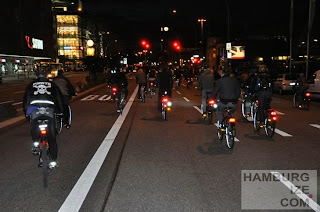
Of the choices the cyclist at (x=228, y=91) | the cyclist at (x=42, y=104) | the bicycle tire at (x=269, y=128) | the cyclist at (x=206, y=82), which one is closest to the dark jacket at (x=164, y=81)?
the cyclist at (x=206, y=82)

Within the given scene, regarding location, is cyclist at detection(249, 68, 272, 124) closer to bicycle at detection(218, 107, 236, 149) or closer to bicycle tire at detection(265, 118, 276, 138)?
bicycle tire at detection(265, 118, 276, 138)

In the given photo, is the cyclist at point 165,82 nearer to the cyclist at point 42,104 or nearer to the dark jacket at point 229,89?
the dark jacket at point 229,89

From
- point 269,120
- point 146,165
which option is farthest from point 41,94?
point 269,120

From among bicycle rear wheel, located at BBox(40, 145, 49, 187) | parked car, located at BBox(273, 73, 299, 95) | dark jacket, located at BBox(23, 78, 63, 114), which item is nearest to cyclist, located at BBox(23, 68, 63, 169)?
dark jacket, located at BBox(23, 78, 63, 114)

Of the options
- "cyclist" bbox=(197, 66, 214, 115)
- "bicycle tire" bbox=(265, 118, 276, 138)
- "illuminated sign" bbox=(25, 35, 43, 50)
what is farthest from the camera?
"illuminated sign" bbox=(25, 35, 43, 50)

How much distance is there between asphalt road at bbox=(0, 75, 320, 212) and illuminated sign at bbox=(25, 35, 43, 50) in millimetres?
65973

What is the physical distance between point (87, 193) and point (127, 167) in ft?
4.92

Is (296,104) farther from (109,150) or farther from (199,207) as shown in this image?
(199,207)

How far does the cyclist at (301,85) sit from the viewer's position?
52.2 ft

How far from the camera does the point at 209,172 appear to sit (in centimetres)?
617

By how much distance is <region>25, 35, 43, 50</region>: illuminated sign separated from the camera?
71812 millimetres

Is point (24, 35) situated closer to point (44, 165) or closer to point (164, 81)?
point (164, 81)

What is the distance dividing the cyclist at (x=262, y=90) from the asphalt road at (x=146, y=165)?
0.77m

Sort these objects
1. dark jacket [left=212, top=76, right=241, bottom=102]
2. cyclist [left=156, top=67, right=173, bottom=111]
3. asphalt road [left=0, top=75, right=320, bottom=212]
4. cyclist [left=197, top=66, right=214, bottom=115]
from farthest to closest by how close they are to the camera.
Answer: cyclist [left=156, top=67, right=173, bottom=111] → cyclist [left=197, top=66, right=214, bottom=115] → dark jacket [left=212, top=76, right=241, bottom=102] → asphalt road [left=0, top=75, right=320, bottom=212]
